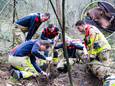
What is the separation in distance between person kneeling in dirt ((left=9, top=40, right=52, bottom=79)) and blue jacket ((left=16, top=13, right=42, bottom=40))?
1319mm

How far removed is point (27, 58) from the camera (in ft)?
25.9

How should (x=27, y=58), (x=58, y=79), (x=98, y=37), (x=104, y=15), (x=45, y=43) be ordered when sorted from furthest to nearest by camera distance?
1. (x=58, y=79)
2. (x=27, y=58)
3. (x=45, y=43)
4. (x=98, y=37)
5. (x=104, y=15)

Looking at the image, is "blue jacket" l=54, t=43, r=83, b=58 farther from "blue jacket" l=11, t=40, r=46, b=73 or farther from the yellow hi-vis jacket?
"blue jacket" l=11, t=40, r=46, b=73

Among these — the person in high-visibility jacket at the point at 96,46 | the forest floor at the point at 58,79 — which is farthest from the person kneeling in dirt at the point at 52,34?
the person in high-visibility jacket at the point at 96,46

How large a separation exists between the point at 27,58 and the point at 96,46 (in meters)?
1.53

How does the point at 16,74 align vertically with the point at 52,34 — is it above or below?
below

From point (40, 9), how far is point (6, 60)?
10.5 metres

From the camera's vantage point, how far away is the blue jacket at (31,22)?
357 inches

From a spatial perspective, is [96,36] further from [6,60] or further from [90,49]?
[6,60]

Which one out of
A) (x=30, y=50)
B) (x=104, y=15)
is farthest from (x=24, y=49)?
(x=104, y=15)

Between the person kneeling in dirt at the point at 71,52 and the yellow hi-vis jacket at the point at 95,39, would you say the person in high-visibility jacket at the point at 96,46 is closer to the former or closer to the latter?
the yellow hi-vis jacket at the point at 95,39

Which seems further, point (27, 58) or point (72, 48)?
point (72, 48)

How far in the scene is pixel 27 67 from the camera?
7.86 m

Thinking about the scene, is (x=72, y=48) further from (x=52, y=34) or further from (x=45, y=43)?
(x=45, y=43)
